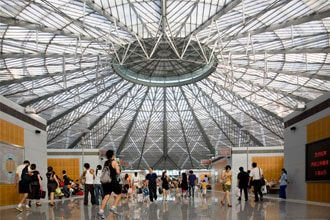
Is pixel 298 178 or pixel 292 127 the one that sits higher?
pixel 292 127

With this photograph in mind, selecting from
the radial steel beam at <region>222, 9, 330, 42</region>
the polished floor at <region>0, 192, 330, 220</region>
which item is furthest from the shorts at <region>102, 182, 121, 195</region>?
the radial steel beam at <region>222, 9, 330, 42</region>

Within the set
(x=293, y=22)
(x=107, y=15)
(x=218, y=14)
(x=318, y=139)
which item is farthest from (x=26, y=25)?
(x=318, y=139)

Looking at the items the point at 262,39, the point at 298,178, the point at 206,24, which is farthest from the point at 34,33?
the point at 298,178

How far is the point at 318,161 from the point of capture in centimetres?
2444

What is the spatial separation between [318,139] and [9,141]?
1648cm

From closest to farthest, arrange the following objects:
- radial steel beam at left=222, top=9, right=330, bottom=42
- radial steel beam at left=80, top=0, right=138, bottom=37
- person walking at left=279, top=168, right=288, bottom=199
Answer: person walking at left=279, top=168, right=288, bottom=199
radial steel beam at left=222, top=9, right=330, bottom=42
radial steel beam at left=80, top=0, right=138, bottom=37

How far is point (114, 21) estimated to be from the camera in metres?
35.2

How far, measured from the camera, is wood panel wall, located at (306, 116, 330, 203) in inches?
914

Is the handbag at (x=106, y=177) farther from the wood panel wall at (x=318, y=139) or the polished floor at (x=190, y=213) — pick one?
the wood panel wall at (x=318, y=139)

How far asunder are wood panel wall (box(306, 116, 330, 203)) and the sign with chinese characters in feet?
1.03

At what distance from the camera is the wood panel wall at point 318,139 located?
2322 cm

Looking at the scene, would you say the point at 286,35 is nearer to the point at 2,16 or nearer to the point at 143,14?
the point at 143,14

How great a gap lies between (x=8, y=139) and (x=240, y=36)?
69.4ft

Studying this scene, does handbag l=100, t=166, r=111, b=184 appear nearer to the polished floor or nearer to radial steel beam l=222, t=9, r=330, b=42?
the polished floor
